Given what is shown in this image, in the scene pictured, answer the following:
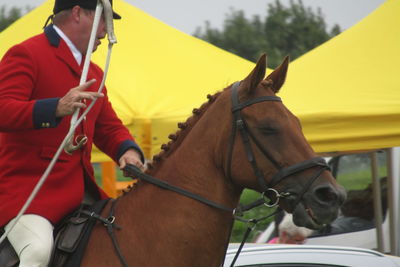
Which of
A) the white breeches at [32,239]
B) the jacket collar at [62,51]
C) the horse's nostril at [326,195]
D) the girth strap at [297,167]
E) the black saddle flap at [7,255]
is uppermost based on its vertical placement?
the jacket collar at [62,51]

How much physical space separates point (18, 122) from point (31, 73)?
1.00ft

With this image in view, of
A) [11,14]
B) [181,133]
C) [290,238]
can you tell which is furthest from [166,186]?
[11,14]

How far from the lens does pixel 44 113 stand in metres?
3.60

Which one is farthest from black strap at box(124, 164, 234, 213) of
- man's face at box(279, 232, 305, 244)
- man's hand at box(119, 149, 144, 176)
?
man's face at box(279, 232, 305, 244)

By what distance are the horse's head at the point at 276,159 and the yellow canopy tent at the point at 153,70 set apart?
302 centimetres

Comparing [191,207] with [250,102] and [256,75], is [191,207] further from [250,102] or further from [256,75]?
[256,75]

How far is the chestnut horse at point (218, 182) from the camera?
11.8 ft

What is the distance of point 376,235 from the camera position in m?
8.04

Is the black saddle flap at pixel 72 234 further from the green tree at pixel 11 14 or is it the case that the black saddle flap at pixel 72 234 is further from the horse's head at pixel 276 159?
the green tree at pixel 11 14

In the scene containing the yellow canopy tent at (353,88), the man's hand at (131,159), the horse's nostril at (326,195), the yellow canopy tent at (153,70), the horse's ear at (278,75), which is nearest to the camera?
the horse's nostril at (326,195)

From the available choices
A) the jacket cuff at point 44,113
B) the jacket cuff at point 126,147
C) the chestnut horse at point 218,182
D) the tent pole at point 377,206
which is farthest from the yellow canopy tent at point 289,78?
the jacket cuff at point 44,113

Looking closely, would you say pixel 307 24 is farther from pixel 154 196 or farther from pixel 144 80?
pixel 154 196

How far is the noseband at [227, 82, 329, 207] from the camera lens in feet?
11.7

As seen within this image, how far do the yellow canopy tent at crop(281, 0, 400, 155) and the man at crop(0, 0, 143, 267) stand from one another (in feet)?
8.04
